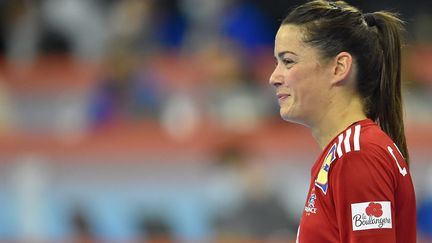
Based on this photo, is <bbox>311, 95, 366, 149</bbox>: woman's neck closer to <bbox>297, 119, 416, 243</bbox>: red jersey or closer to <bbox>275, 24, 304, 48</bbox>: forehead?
<bbox>297, 119, 416, 243</bbox>: red jersey

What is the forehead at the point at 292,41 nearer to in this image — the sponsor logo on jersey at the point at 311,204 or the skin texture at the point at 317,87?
the skin texture at the point at 317,87

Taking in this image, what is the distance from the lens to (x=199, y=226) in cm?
729

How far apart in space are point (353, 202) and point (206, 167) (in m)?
5.15

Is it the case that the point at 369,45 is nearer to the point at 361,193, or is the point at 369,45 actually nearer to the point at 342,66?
the point at 342,66

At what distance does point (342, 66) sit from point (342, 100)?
0.11 m

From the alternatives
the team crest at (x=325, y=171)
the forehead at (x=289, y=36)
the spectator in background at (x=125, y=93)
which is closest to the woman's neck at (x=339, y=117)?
the team crest at (x=325, y=171)

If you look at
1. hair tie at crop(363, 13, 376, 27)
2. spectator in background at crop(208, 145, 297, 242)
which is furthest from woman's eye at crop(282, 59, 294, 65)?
spectator in background at crop(208, 145, 297, 242)

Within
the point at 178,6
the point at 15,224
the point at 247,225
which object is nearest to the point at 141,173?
the point at 15,224

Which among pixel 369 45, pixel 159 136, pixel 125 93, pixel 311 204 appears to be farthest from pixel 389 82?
pixel 125 93

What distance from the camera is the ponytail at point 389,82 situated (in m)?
2.70

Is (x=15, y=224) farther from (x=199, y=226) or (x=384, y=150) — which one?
(x=384, y=150)

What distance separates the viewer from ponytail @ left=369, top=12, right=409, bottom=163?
270cm

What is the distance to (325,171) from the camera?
8.40 feet

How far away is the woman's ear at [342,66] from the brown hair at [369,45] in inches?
0.7
